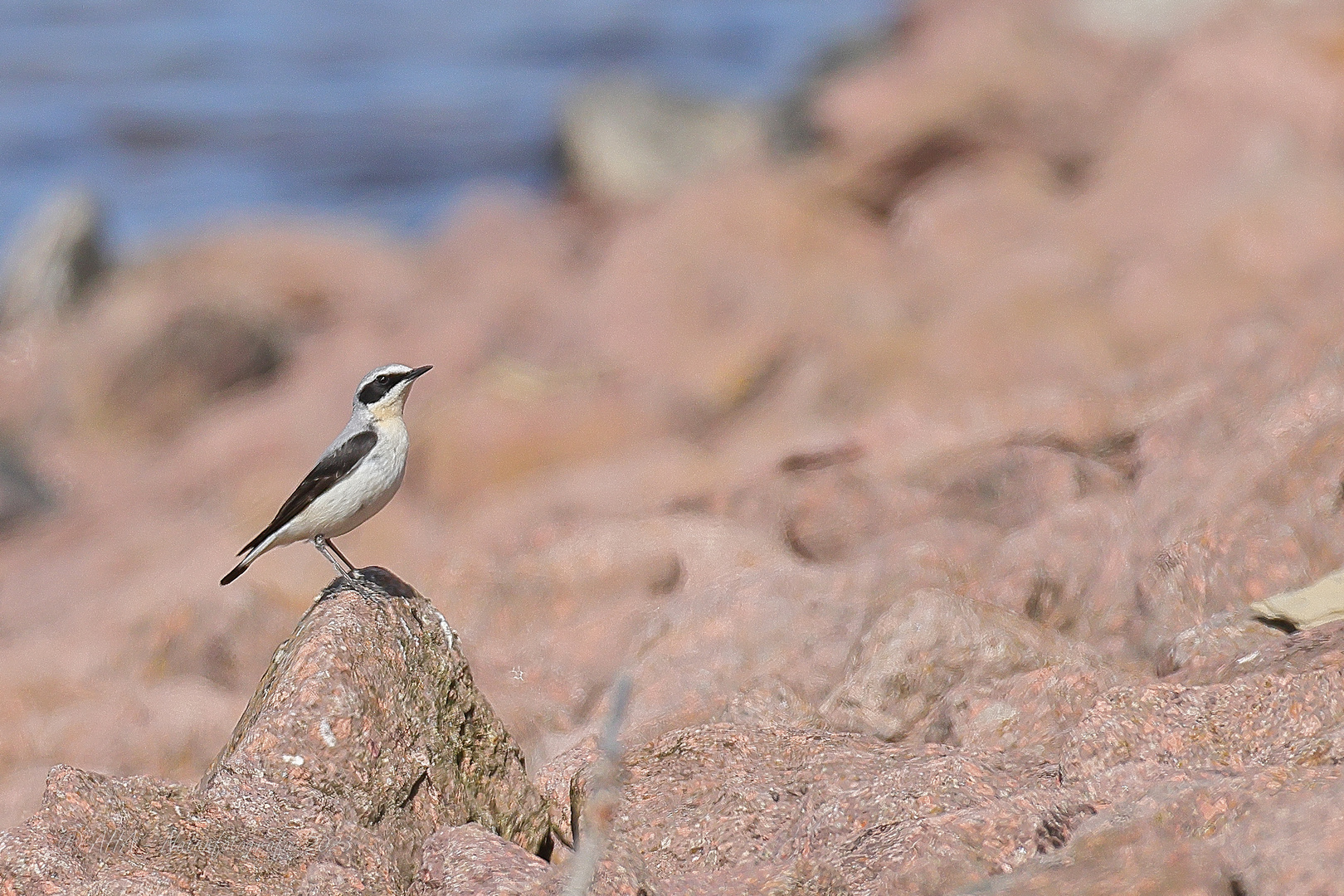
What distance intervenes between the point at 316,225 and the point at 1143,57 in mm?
13474

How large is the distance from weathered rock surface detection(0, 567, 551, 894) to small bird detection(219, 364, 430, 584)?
1.08 m

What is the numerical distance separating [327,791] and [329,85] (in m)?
37.7

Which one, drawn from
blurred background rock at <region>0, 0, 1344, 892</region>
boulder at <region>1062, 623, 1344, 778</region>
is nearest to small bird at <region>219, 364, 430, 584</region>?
blurred background rock at <region>0, 0, 1344, 892</region>

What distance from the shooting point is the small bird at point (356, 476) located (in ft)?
25.4

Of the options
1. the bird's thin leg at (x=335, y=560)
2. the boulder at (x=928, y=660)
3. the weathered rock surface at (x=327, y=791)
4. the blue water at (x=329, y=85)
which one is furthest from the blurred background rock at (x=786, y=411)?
the blue water at (x=329, y=85)

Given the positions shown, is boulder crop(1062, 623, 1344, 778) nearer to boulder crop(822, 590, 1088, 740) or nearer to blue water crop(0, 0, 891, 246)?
boulder crop(822, 590, 1088, 740)

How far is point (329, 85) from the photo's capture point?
135 ft

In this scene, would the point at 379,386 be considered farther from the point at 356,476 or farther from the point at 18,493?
the point at 18,493

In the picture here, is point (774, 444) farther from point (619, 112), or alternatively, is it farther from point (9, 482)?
point (619, 112)

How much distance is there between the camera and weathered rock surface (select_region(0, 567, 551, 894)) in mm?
5297

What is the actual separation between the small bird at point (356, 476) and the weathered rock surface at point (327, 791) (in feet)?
3.55

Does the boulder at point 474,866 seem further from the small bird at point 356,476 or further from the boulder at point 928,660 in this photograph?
the small bird at point 356,476

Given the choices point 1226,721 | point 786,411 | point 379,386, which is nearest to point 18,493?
point 786,411

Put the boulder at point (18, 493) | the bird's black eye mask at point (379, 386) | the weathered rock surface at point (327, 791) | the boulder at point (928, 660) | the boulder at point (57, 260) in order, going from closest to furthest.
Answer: the weathered rock surface at point (327, 791)
the boulder at point (928, 660)
the bird's black eye mask at point (379, 386)
the boulder at point (18, 493)
the boulder at point (57, 260)
